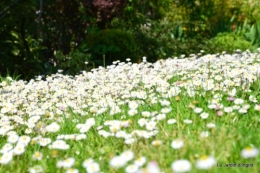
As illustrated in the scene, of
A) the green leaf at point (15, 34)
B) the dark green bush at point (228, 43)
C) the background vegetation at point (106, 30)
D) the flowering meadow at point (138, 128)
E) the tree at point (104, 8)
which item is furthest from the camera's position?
the tree at point (104, 8)

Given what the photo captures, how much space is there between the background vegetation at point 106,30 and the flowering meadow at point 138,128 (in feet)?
10.2

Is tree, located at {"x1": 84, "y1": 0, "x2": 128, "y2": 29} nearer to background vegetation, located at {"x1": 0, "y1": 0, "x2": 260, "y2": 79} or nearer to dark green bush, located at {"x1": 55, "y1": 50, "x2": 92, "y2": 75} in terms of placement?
background vegetation, located at {"x1": 0, "y1": 0, "x2": 260, "y2": 79}

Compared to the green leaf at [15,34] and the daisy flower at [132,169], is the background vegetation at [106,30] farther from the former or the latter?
the daisy flower at [132,169]

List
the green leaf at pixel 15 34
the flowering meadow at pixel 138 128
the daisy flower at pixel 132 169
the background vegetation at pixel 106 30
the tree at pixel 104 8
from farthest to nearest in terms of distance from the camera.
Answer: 1. the tree at pixel 104 8
2. the green leaf at pixel 15 34
3. the background vegetation at pixel 106 30
4. the flowering meadow at pixel 138 128
5. the daisy flower at pixel 132 169

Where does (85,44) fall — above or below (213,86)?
below

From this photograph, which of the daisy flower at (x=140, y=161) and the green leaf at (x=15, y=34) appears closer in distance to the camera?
the daisy flower at (x=140, y=161)

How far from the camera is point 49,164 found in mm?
2691

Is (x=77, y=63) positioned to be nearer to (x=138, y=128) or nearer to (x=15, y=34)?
(x=15, y=34)

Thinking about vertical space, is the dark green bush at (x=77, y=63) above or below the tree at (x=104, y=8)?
below

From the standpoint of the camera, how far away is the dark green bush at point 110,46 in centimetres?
902

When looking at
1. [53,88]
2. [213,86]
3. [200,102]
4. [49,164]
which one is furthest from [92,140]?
[53,88]

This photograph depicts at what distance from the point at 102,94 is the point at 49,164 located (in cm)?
207

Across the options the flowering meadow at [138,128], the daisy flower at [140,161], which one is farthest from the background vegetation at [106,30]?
the daisy flower at [140,161]

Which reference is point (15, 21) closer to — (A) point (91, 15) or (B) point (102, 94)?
(A) point (91, 15)
